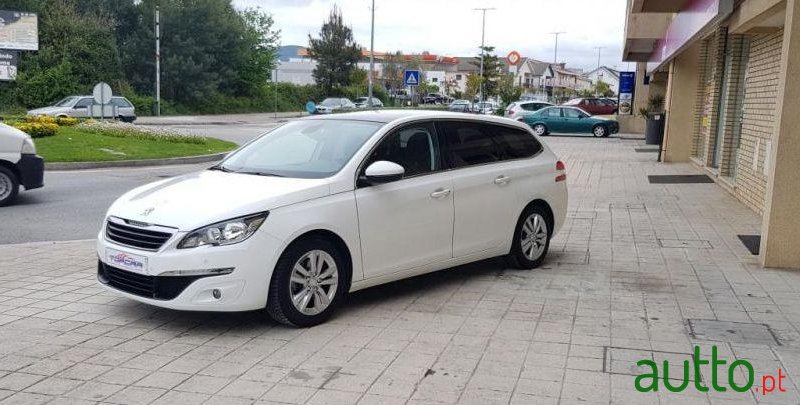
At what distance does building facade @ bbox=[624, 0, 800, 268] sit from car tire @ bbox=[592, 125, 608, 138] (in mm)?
9456

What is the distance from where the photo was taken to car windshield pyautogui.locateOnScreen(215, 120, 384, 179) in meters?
5.93

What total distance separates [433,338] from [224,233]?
5.28 feet

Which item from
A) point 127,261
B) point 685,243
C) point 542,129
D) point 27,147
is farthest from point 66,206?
point 542,129

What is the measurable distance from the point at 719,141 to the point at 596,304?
1151 centimetres

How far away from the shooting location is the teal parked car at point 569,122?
1373 inches

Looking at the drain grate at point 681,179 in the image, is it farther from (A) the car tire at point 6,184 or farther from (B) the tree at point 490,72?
(B) the tree at point 490,72

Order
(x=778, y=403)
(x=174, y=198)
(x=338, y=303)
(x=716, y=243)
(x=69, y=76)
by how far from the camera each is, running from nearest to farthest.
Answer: (x=778, y=403)
(x=174, y=198)
(x=338, y=303)
(x=716, y=243)
(x=69, y=76)

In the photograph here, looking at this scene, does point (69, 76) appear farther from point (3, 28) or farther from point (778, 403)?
point (778, 403)

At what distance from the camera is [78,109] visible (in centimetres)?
3362

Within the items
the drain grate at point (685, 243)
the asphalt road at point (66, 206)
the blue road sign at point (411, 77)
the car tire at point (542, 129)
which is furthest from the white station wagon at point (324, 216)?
the car tire at point (542, 129)

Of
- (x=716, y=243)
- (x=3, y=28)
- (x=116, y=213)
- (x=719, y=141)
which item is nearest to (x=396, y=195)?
(x=116, y=213)

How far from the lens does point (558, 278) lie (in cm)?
722

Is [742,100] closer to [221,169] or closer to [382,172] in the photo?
[382,172]

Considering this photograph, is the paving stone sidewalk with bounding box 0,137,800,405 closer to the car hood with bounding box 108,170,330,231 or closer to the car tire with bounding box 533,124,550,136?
Result: the car hood with bounding box 108,170,330,231
